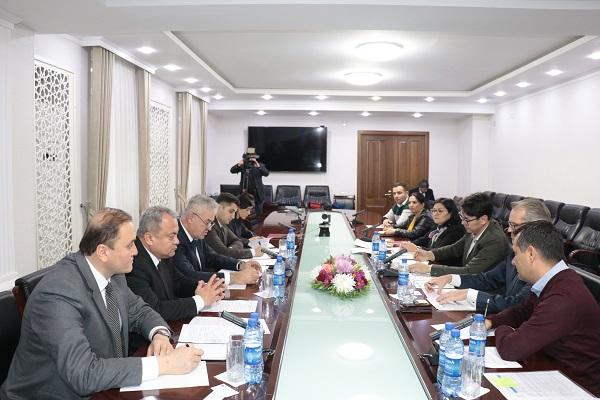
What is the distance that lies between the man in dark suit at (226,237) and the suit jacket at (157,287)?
1092mm

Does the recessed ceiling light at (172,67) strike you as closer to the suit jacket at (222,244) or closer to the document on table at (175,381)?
the suit jacket at (222,244)

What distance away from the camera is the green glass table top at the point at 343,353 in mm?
1441

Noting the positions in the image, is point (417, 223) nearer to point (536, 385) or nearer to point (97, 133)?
point (97, 133)

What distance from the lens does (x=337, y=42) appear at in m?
4.83

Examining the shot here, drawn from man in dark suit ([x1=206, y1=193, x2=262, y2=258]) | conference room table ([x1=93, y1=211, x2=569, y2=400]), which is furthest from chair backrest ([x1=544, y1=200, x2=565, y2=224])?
conference room table ([x1=93, y1=211, x2=569, y2=400])

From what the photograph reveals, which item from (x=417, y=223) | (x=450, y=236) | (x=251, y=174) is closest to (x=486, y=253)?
(x=450, y=236)

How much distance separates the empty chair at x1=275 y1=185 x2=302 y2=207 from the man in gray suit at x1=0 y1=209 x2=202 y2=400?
7.75 metres

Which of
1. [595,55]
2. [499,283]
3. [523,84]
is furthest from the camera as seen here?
[523,84]

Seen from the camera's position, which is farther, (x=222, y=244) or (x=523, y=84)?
(x=523, y=84)

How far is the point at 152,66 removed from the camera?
19.0 feet

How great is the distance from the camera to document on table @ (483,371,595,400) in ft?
4.77

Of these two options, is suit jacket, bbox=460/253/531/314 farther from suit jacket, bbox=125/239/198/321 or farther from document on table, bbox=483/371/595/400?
suit jacket, bbox=125/239/198/321

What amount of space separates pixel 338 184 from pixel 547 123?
426 cm

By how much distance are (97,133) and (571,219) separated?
16.8 feet
